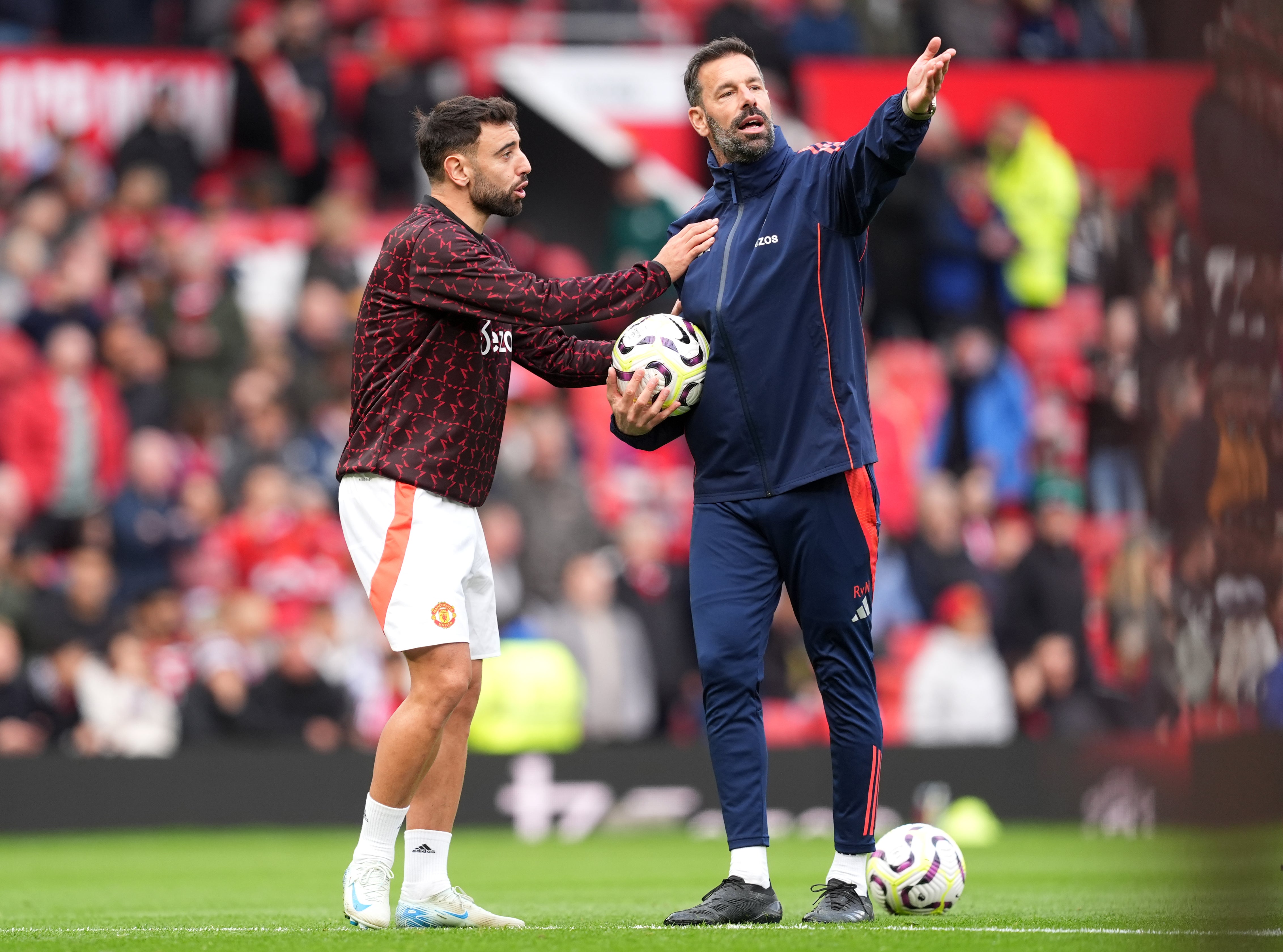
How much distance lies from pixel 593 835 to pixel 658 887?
14.3ft

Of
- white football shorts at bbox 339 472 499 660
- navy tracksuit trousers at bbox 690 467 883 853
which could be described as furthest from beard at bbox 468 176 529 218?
navy tracksuit trousers at bbox 690 467 883 853

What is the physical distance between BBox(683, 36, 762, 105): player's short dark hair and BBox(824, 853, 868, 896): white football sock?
8.79 feet

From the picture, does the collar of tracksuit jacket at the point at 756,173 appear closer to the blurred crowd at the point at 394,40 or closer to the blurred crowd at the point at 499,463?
the blurred crowd at the point at 499,463

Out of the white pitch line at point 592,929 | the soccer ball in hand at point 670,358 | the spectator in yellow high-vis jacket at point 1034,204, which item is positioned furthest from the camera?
the spectator in yellow high-vis jacket at point 1034,204

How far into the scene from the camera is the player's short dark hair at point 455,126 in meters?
6.47

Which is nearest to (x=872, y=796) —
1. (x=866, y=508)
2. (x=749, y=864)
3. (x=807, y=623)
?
(x=749, y=864)

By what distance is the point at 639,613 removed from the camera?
46.4 ft

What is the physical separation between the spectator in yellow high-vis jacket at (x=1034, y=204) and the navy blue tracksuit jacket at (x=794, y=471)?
11.5 meters

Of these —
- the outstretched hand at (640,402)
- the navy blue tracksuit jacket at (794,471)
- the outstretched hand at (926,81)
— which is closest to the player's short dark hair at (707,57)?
the navy blue tracksuit jacket at (794,471)

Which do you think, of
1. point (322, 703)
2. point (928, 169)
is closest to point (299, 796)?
point (322, 703)

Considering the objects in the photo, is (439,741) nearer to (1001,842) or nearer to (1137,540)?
(1001,842)

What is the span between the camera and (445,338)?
6.42 metres

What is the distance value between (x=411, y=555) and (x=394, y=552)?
0.06 meters

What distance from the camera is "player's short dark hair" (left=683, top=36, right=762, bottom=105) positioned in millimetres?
6609
